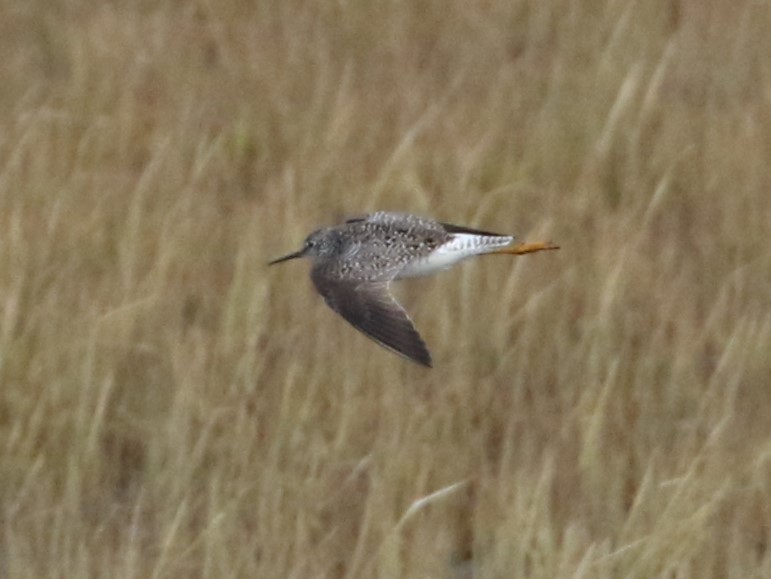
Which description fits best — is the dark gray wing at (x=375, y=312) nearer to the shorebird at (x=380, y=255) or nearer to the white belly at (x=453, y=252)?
the shorebird at (x=380, y=255)

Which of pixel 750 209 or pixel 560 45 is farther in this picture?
pixel 560 45

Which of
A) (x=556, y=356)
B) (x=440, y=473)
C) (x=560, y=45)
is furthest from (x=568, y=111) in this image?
(x=440, y=473)

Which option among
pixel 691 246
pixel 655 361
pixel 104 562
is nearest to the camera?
pixel 104 562

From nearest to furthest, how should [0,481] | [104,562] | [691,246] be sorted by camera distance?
1. [104,562]
2. [0,481]
3. [691,246]

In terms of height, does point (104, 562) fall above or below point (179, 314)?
below

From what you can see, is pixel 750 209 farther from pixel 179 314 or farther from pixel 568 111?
pixel 179 314

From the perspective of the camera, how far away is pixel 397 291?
592 centimetres

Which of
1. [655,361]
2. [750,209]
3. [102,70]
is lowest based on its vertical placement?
[655,361]

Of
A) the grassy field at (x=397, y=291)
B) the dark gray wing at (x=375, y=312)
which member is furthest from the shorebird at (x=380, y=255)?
the grassy field at (x=397, y=291)

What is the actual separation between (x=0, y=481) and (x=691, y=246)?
226 cm

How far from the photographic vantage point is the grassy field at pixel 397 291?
4.78m

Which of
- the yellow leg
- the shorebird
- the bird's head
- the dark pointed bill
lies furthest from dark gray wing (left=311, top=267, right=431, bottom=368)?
the yellow leg

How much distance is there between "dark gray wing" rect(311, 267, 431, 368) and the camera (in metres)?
4.74

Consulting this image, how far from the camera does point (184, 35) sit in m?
7.55
